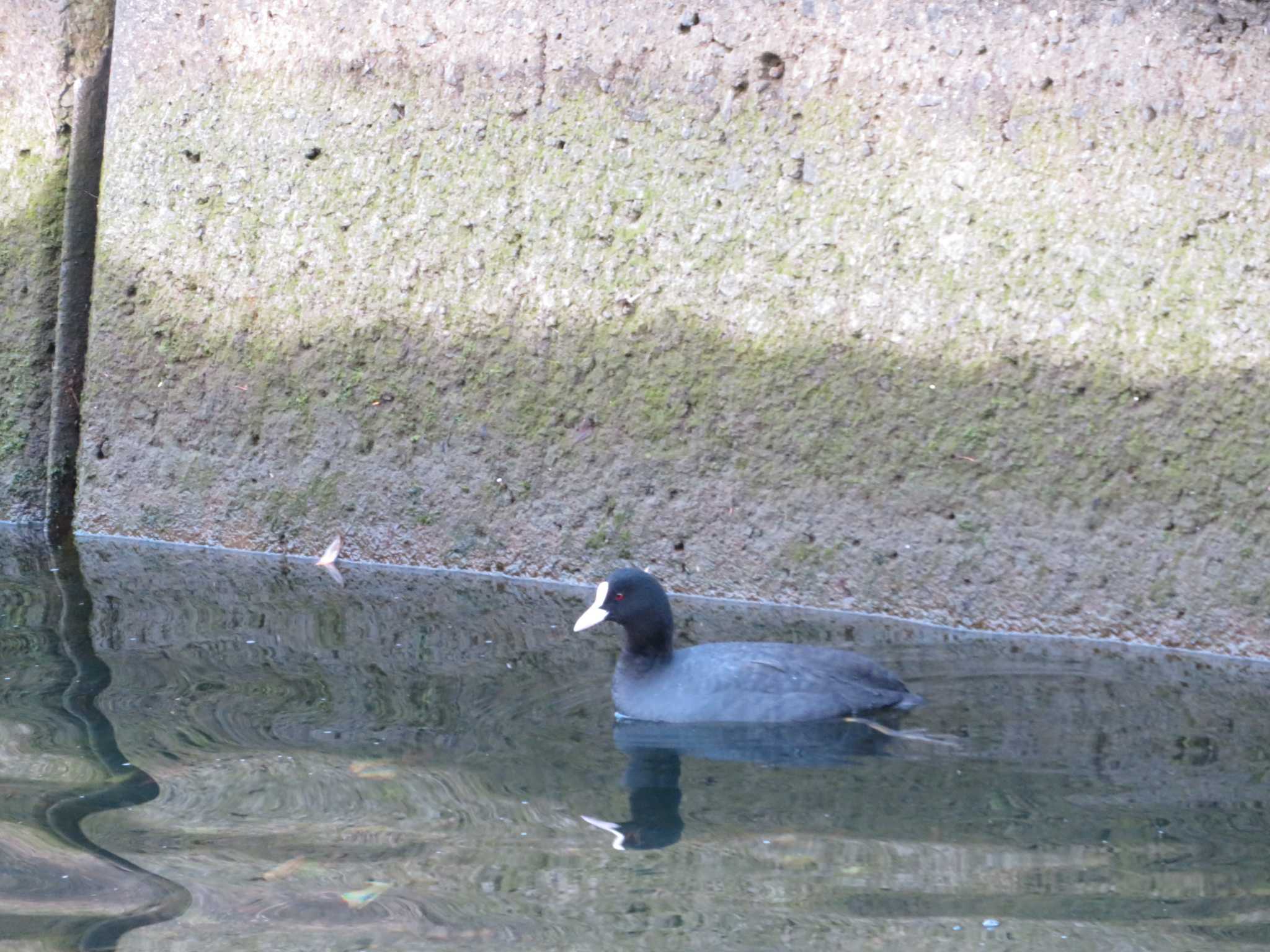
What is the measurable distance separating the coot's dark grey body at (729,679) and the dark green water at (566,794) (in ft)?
0.36

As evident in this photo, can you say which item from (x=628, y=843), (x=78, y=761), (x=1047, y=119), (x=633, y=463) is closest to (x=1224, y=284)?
(x=1047, y=119)

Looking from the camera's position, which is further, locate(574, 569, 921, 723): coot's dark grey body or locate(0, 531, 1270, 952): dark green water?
locate(574, 569, 921, 723): coot's dark grey body

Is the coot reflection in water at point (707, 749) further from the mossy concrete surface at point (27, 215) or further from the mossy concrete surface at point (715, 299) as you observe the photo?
the mossy concrete surface at point (27, 215)

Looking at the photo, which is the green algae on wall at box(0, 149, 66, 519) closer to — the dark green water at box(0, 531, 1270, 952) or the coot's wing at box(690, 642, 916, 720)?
the dark green water at box(0, 531, 1270, 952)

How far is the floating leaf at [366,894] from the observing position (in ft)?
11.1

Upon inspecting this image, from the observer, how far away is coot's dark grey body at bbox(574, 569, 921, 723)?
15.6ft

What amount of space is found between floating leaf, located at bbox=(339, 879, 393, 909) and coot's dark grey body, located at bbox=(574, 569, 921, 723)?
144 cm

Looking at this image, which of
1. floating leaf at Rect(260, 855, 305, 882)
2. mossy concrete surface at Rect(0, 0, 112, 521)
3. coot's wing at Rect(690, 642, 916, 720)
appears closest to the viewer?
floating leaf at Rect(260, 855, 305, 882)

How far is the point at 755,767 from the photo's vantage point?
4367 millimetres

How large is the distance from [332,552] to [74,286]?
182cm

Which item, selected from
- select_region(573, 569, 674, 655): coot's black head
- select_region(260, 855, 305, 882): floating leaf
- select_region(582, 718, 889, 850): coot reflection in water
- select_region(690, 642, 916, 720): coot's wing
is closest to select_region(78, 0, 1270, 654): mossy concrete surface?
select_region(690, 642, 916, 720): coot's wing

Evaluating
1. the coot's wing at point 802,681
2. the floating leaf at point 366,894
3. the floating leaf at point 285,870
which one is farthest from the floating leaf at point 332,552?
the floating leaf at point 366,894

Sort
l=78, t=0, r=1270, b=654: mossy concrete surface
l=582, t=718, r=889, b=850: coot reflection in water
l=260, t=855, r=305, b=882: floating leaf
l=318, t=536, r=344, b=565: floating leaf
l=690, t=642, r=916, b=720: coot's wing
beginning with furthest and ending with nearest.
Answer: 1. l=318, t=536, r=344, b=565: floating leaf
2. l=78, t=0, r=1270, b=654: mossy concrete surface
3. l=690, t=642, r=916, b=720: coot's wing
4. l=582, t=718, r=889, b=850: coot reflection in water
5. l=260, t=855, r=305, b=882: floating leaf

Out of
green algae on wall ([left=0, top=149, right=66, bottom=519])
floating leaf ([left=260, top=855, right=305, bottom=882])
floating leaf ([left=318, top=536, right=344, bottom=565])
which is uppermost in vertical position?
green algae on wall ([left=0, top=149, right=66, bottom=519])
